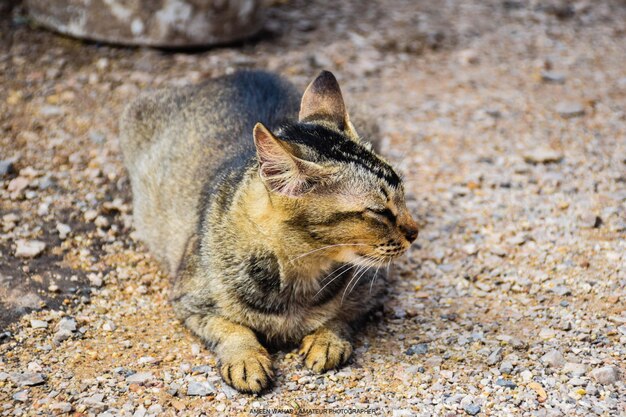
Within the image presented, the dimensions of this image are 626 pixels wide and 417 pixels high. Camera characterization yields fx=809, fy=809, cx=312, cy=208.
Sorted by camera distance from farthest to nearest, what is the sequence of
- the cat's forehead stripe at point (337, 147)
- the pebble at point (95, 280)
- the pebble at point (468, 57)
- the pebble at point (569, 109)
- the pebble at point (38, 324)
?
the pebble at point (468, 57) < the pebble at point (569, 109) < the pebble at point (95, 280) < the pebble at point (38, 324) < the cat's forehead stripe at point (337, 147)

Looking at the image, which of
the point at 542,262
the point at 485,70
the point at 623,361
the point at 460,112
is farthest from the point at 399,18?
the point at 623,361

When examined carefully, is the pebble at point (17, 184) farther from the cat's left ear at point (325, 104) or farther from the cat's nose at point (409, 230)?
the cat's nose at point (409, 230)

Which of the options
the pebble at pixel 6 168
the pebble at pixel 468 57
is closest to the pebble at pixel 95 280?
the pebble at pixel 6 168

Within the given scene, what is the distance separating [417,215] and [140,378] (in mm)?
2677

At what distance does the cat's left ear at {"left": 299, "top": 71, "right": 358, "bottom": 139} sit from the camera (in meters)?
4.79

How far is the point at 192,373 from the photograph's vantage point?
4613 mm

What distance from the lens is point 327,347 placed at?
4.68m

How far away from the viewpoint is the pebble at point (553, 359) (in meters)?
4.57

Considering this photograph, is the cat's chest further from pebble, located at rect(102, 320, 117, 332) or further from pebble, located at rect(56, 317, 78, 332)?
pebble, located at rect(56, 317, 78, 332)

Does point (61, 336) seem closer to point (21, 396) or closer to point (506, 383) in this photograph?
point (21, 396)

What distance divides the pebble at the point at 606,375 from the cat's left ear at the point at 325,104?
1896 millimetres

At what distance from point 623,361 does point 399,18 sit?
19.2 feet

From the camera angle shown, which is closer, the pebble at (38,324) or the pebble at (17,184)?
the pebble at (38,324)

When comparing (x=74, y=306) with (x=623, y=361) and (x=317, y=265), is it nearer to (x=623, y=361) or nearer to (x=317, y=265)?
(x=317, y=265)
